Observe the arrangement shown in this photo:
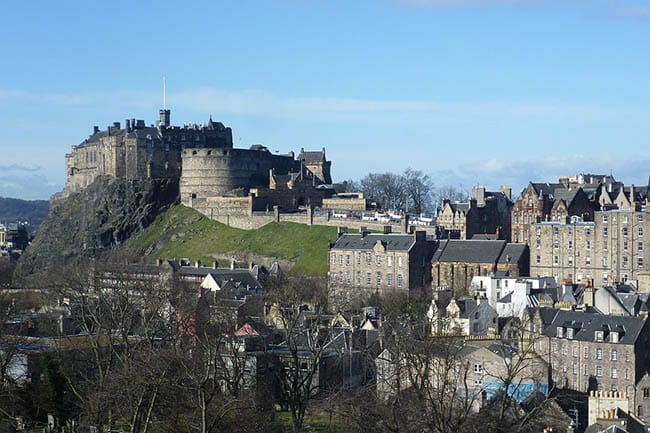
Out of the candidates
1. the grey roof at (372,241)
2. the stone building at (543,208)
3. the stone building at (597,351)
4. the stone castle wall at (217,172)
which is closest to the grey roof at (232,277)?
the grey roof at (372,241)

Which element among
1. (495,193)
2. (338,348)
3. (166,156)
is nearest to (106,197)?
(166,156)

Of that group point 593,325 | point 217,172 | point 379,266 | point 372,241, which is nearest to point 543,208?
point 372,241

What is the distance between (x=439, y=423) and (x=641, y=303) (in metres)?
27.4

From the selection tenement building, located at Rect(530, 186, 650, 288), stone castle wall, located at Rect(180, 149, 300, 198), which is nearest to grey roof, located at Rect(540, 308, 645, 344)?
tenement building, located at Rect(530, 186, 650, 288)

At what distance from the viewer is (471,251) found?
286ft

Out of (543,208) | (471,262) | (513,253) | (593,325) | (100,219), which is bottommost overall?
(593,325)

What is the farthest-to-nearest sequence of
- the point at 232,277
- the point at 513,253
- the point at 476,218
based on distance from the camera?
the point at 476,218 → the point at 232,277 → the point at 513,253

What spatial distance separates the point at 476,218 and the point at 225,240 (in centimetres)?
2500

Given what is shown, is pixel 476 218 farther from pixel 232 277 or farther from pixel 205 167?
pixel 205 167

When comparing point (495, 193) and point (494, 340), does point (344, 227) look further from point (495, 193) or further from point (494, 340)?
point (494, 340)

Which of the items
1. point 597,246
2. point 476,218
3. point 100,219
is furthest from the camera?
point 100,219

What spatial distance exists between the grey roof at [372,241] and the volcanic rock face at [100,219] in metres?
36.1

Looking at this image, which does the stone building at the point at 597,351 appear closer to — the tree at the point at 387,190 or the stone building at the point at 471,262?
the stone building at the point at 471,262

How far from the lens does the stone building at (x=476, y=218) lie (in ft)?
321
